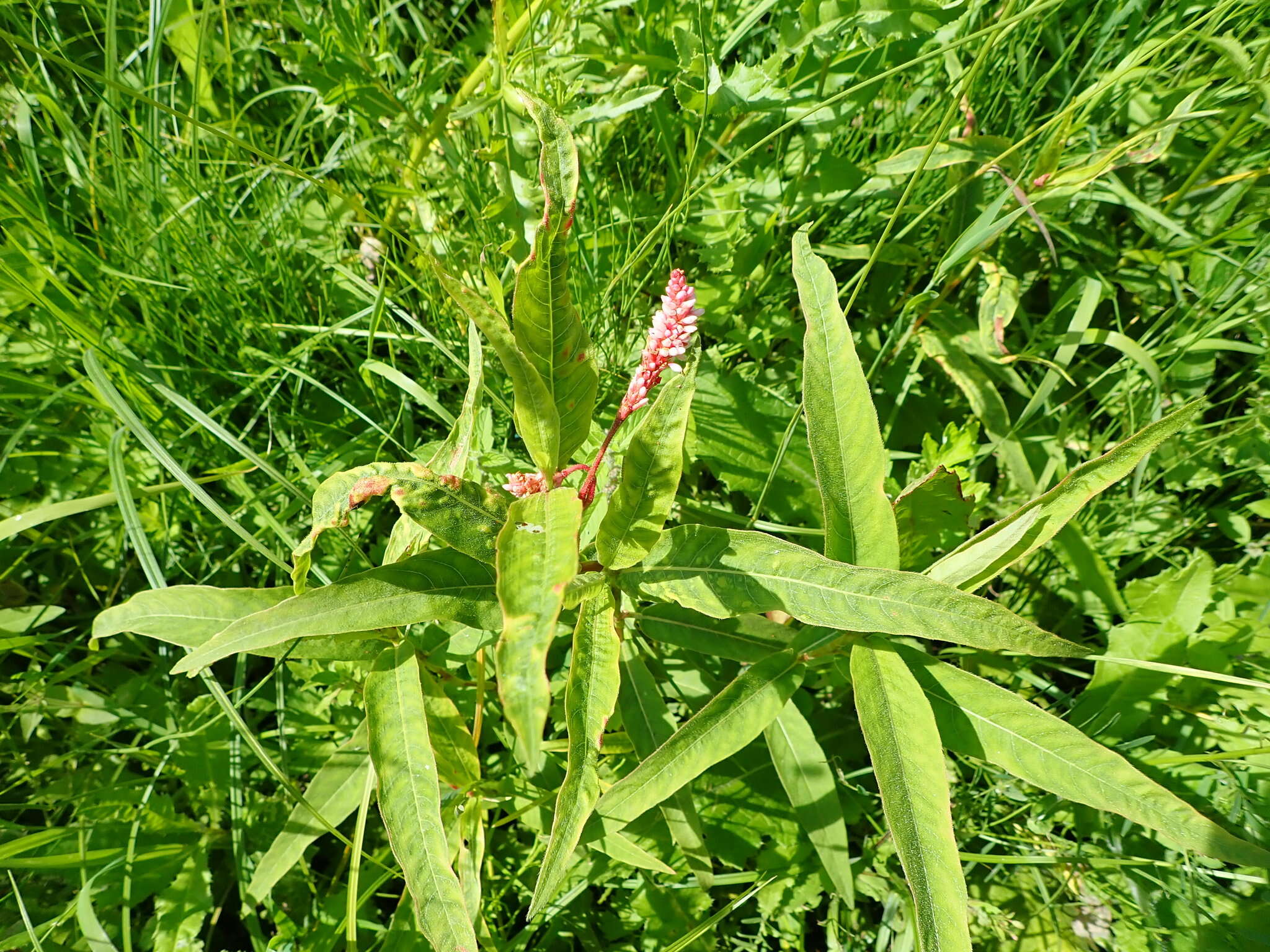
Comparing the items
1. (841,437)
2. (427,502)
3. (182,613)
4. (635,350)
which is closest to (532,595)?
(427,502)

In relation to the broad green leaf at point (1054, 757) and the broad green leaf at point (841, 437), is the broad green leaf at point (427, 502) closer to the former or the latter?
the broad green leaf at point (841, 437)

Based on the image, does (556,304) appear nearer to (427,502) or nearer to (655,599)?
(427,502)

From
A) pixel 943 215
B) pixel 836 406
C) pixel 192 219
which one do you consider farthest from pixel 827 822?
pixel 192 219

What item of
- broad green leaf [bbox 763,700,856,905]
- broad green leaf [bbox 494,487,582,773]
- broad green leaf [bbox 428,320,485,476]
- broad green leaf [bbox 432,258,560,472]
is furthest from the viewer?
broad green leaf [bbox 763,700,856,905]

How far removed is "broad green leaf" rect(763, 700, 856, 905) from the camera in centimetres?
154

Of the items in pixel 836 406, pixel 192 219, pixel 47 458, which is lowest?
pixel 47 458

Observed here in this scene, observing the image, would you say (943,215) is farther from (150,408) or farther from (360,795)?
(150,408)

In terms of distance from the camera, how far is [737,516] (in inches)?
73.6

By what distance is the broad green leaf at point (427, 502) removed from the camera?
1112mm

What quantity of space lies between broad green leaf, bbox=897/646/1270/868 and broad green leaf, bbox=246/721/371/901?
1.03 meters

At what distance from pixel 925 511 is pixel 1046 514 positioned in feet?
0.94

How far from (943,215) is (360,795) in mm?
1897

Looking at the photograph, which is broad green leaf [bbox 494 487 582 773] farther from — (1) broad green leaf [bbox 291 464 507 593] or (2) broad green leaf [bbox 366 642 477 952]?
(2) broad green leaf [bbox 366 642 477 952]

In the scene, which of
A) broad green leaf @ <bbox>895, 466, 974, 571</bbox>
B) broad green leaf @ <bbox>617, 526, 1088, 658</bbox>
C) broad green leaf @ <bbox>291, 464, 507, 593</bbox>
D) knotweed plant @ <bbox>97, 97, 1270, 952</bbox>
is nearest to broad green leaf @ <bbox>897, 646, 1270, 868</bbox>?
knotweed plant @ <bbox>97, 97, 1270, 952</bbox>
